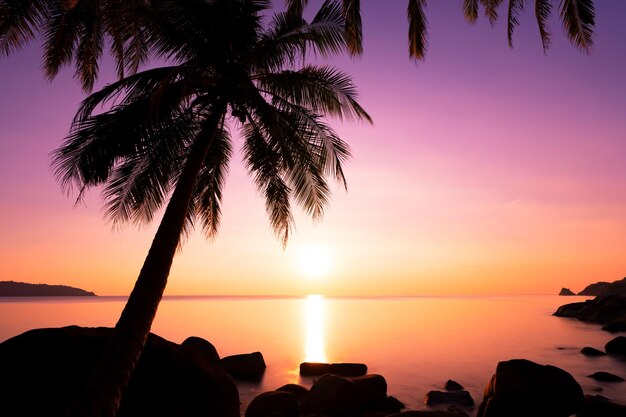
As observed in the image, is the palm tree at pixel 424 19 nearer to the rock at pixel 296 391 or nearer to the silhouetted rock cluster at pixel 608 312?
the rock at pixel 296 391

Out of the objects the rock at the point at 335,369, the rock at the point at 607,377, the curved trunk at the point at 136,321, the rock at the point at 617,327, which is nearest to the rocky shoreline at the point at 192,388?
the curved trunk at the point at 136,321

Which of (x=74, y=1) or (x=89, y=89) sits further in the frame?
(x=89, y=89)

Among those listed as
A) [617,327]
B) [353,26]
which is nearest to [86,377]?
[353,26]

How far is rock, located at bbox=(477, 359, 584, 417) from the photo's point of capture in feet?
29.7

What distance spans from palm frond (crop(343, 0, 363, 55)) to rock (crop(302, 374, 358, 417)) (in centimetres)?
789

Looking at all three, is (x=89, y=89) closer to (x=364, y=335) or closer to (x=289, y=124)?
(x=289, y=124)

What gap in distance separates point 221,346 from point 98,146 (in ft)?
77.4

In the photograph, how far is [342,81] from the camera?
9773 millimetres

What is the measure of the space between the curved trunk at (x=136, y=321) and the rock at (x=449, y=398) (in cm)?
925

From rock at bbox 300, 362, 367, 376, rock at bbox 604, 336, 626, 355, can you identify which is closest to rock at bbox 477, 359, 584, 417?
rock at bbox 300, 362, 367, 376

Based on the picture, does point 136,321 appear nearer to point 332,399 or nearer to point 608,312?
point 332,399

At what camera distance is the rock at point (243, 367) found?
15867mm

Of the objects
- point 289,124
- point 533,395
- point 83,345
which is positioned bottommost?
point 533,395

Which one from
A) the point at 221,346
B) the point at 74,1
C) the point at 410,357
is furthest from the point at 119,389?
the point at 221,346
